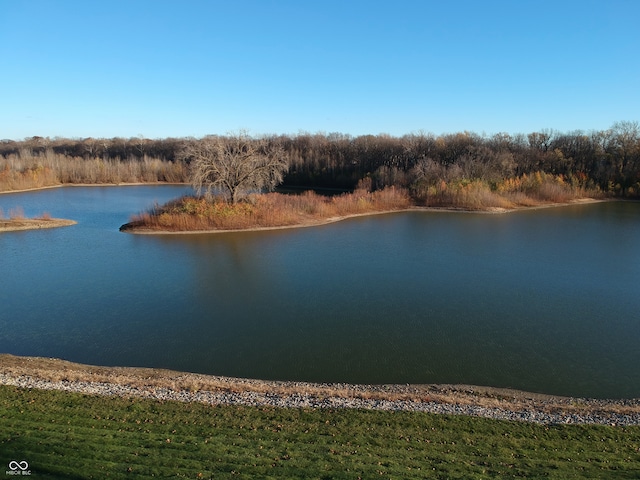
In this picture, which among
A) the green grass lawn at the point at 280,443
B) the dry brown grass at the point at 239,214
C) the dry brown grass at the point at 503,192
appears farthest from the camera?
the dry brown grass at the point at 503,192

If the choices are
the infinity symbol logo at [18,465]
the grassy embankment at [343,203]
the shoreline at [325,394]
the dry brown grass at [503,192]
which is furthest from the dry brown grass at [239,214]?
the infinity symbol logo at [18,465]

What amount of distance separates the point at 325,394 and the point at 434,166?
43860 millimetres

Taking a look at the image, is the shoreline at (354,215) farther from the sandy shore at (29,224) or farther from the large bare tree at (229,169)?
the sandy shore at (29,224)

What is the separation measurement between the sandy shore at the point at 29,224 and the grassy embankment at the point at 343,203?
20.5 ft

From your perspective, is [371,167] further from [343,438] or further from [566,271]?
[343,438]

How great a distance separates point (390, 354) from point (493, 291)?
26.8 feet

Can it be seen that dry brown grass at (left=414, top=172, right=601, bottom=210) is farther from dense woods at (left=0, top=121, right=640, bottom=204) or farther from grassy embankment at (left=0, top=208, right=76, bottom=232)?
grassy embankment at (left=0, top=208, right=76, bottom=232)

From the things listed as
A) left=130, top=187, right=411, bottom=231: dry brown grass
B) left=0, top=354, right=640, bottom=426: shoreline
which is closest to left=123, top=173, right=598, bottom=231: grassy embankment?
left=130, top=187, right=411, bottom=231: dry brown grass

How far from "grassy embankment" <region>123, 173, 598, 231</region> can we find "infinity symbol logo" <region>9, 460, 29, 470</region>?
27.4 m

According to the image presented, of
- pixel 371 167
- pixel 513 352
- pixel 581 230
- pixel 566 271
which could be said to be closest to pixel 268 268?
pixel 513 352

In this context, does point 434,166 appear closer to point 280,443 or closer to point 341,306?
point 341,306

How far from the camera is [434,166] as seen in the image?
50375mm

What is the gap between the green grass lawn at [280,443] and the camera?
687 centimetres

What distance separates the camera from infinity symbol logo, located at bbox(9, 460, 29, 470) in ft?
21.0
